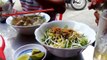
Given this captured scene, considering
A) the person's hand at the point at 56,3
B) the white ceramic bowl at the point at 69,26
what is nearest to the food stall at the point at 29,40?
the white ceramic bowl at the point at 69,26

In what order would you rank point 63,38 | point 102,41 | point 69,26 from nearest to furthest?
1. point 102,41
2. point 63,38
3. point 69,26

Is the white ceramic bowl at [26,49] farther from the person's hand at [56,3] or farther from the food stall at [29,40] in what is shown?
the person's hand at [56,3]

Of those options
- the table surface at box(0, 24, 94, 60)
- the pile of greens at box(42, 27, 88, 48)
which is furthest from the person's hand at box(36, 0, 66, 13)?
the table surface at box(0, 24, 94, 60)

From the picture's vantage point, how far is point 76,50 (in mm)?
821

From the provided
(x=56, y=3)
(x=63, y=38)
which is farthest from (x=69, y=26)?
(x=56, y=3)

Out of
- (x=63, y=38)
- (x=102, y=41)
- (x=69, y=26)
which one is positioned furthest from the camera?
(x=69, y=26)

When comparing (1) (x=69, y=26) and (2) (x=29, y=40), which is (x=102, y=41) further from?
(2) (x=29, y=40)

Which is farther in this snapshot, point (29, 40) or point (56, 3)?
point (29, 40)

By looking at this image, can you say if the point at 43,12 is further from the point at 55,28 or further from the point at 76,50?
the point at 76,50

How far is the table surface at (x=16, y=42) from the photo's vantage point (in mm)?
911

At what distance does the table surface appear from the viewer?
91 cm

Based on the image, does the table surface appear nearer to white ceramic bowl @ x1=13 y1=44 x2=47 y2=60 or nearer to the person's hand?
white ceramic bowl @ x1=13 y1=44 x2=47 y2=60

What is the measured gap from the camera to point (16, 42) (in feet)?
3.46

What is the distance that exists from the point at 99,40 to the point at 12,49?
0.47 metres
